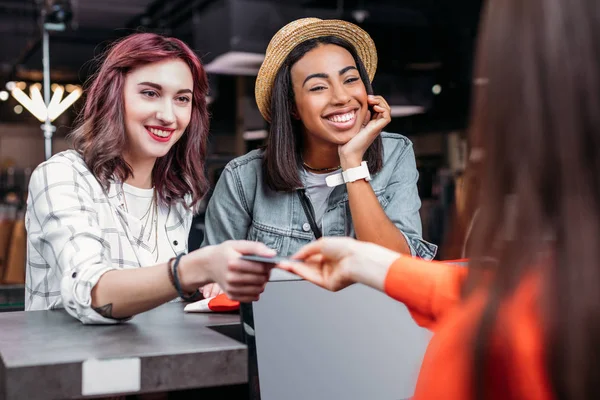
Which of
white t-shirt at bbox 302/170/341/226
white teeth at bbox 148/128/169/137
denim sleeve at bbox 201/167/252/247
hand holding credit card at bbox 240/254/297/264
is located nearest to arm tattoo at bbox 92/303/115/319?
hand holding credit card at bbox 240/254/297/264

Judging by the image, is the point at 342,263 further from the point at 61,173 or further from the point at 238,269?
the point at 61,173

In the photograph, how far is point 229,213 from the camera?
8.04 ft

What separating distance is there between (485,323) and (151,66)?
155cm

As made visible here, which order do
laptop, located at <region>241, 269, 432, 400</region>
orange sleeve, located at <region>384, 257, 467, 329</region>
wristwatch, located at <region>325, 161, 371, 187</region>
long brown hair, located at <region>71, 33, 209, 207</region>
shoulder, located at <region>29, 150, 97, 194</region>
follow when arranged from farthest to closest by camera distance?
wristwatch, located at <region>325, 161, 371, 187</region> → long brown hair, located at <region>71, 33, 209, 207</region> → shoulder, located at <region>29, 150, 97, 194</region> → laptop, located at <region>241, 269, 432, 400</region> → orange sleeve, located at <region>384, 257, 467, 329</region>

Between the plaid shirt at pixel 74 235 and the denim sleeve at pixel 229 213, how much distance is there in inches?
11.3

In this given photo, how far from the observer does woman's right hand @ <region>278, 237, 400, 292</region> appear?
1.03 metres

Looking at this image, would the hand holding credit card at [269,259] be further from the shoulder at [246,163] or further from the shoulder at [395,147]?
the shoulder at [395,147]

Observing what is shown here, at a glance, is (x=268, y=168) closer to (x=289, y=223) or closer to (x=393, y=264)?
(x=289, y=223)

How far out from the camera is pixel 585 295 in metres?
0.68

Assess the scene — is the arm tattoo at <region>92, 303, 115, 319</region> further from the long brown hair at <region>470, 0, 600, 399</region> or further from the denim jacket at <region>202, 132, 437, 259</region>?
the denim jacket at <region>202, 132, 437, 259</region>

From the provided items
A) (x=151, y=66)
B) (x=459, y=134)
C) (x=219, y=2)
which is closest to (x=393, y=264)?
(x=151, y=66)

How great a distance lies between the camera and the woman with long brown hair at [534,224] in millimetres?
Result: 688

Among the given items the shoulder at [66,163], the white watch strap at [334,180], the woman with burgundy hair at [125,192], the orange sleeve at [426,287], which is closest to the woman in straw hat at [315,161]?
the white watch strap at [334,180]

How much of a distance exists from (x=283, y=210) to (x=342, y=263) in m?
1.32
